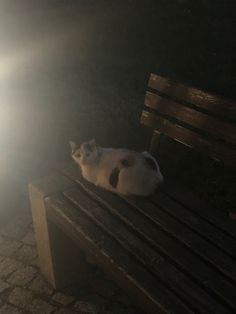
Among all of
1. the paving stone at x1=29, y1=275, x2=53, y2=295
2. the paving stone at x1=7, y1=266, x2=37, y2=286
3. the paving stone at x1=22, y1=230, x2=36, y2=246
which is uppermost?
the paving stone at x1=22, y1=230, x2=36, y2=246

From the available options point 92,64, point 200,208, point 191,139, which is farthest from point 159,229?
point 92,64

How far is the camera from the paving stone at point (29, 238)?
4.19 metres

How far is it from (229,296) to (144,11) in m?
3.93

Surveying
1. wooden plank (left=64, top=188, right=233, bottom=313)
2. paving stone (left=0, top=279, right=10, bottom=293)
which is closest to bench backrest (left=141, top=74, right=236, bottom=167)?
wooden plank (left=64, top=188, right=233, bottom=313)

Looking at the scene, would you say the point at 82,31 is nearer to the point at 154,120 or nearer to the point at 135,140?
the point at 135,140

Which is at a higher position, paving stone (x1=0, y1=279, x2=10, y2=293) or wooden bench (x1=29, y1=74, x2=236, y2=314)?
wooden bench (x1=29, y1=74, x2=236, y2=314)

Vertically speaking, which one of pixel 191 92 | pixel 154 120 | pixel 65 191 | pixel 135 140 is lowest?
pixel 135 140

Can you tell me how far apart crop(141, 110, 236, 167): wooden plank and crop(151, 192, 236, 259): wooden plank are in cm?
48

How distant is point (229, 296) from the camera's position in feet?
7.20

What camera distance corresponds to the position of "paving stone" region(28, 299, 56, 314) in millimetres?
3455

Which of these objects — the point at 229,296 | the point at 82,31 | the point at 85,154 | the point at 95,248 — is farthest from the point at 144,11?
the point at 229,296

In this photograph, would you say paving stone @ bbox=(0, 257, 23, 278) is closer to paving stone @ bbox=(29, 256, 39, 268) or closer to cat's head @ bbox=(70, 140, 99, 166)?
paving stone @ bbox=(29, 256, 39, 268)

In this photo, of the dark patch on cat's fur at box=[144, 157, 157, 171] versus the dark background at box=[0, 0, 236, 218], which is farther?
the dark background at box=[0, 0, 236, 218]

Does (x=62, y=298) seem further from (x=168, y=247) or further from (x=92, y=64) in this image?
(x=92, y=64)
